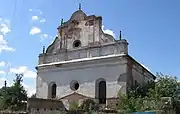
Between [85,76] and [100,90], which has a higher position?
[85,76]

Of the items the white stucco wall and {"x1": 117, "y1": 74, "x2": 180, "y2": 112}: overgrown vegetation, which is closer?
{"x1": 117, "y1": 74, "x2": 180, "y2": 112}: overgrown vegetation

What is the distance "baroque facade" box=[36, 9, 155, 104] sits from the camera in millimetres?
29406

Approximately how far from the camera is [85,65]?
102 feet

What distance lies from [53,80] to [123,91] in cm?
871

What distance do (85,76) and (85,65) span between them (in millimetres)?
1121

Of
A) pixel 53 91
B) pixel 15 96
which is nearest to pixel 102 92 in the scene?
pixel 53 91

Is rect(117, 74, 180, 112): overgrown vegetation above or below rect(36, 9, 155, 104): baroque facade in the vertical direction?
below

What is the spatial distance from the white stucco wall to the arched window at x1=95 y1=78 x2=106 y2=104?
0.38 metres

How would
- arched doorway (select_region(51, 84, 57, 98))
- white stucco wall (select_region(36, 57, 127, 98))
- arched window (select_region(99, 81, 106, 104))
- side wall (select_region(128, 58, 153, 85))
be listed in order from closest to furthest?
white stucco wall (select_region(36, 57, 127, 98)), arched window (select_region(99, 81, 106, 104)), side wall (select_region(128, 58, 153, 85)), arched doorway (select_region(51, 84, 57, 98))

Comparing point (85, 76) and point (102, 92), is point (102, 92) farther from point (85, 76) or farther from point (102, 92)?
point (85, 76)

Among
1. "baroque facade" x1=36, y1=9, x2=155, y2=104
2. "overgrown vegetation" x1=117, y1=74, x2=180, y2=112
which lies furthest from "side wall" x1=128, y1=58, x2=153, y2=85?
"overgrown vegetation" x1=117, y1=74, x2=180, y2=112

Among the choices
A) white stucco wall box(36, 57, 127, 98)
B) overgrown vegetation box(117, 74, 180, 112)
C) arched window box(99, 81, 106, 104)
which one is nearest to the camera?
overgrown vegetation box(117, 74, 180, 112)

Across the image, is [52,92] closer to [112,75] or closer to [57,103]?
[57,103]

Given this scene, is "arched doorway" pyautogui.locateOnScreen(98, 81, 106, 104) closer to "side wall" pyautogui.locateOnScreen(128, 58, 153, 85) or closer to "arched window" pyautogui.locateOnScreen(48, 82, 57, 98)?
"side wall" pyautogui.locateOnScreen(128, 58, 153, 85)
